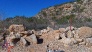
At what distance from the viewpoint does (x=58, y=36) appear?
37.4ft

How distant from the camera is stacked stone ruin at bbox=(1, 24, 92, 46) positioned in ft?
35.7

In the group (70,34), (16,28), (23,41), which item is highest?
(16,28)

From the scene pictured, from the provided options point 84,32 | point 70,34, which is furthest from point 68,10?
point 70,34

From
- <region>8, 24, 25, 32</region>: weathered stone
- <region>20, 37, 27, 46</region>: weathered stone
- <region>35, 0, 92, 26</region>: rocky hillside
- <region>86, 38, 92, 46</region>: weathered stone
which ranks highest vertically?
<region>35, 0, 92, 26</region>: rocky hillside

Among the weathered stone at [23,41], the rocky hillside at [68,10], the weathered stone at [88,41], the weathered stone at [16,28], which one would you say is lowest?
the weathered stone at [88,41]

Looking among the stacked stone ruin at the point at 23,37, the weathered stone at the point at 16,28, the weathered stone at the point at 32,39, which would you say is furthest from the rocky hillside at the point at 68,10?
the weathered stone at the point at 32,39

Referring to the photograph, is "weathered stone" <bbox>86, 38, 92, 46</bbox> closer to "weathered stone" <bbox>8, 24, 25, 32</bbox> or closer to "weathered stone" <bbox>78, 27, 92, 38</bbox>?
"weathered stone" <bbox>78, 27, 92, 38</bbox>

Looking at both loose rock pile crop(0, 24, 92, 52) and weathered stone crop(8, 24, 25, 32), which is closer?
loose rock pile crop(0, 24, 92, 52)

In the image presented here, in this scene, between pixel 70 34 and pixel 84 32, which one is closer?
pixel 70 34

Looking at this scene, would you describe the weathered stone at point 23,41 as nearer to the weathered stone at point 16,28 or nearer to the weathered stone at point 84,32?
the weathered stone at point 16,28

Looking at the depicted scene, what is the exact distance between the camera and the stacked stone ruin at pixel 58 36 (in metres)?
10.9

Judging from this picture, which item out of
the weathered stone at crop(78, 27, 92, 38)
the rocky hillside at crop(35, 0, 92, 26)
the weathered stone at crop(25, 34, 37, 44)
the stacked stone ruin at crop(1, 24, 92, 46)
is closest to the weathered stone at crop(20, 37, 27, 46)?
the stacked stone ruin at crop(1, 24, 92, 46)

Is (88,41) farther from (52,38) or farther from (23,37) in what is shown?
(23,37)

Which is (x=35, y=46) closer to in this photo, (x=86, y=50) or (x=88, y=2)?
(x=86, y=50)
